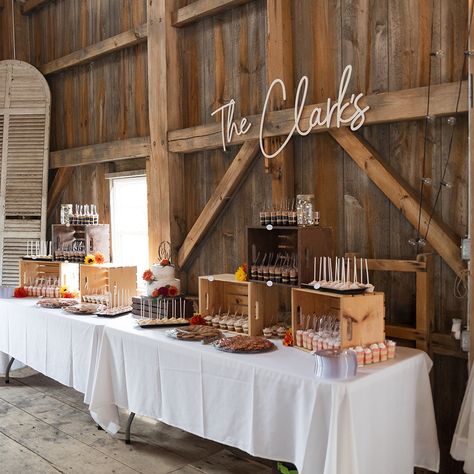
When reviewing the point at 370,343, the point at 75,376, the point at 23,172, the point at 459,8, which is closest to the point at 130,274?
the point at 75,376

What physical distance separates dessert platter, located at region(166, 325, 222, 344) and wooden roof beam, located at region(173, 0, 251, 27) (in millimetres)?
2700

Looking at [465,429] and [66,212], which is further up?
[66,212]

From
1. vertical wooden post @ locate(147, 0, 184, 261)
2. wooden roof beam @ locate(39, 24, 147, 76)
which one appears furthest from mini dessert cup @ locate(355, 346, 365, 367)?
wooden roof beam @ locate(39, 24, 147, 76)

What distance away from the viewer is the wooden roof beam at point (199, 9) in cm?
501

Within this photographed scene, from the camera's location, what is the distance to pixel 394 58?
13.1 feet

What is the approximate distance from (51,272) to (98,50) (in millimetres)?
2484

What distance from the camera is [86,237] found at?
5984mm

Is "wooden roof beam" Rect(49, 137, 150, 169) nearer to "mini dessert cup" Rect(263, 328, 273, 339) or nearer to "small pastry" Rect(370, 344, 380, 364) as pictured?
"mini dessert cup" Rect(263, 328, 273, 339)

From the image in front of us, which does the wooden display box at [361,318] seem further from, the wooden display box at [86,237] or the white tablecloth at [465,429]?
the wooden display box at [86,237]

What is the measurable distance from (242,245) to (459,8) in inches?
98.1

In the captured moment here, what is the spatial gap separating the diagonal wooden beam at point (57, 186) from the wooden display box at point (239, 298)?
10.9 ft

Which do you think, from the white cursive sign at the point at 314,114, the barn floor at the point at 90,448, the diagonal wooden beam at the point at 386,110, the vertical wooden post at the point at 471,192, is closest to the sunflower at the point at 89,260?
the barn floor at the point at 90,448

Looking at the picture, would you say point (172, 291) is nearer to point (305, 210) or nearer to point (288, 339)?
point (288, 339)

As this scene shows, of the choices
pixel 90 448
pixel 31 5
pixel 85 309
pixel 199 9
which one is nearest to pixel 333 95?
pixel 199 9
